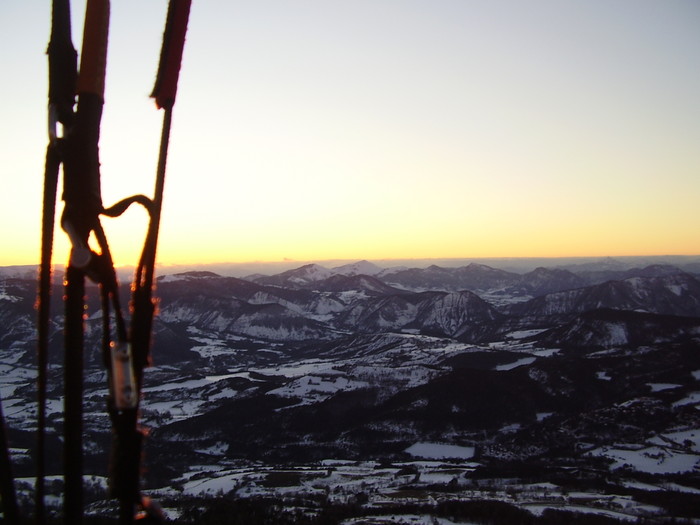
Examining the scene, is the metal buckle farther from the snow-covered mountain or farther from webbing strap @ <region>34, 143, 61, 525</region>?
the snow-covered mountain

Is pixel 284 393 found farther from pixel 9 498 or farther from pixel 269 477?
pixel 9 498

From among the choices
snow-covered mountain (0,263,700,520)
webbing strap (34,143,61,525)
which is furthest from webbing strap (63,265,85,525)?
snow-covered mountain (0,263,700,520)

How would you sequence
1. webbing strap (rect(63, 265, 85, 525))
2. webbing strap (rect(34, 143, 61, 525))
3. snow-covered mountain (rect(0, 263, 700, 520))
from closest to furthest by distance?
1. webbing strap (rect(63, 265, 85, 525))
2. webbing strap (rect(34, 143, 61, 525))
3. snow-covered mountain (rect(0, 263, 700, 520))

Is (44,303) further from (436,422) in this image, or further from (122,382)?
(436,422)

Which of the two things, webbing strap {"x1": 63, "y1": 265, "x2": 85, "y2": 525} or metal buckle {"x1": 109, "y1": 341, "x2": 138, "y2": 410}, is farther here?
webbing strap {"x1": 63, "y1": 265, "x2": 85, "y2": 525}

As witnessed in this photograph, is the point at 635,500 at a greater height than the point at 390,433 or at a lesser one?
greater

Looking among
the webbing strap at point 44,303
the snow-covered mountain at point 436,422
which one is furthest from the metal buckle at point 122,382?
the snow-covered mountain at point 436,422

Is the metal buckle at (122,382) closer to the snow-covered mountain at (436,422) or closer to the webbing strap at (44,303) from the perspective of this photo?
the webbing strap at (44,303)

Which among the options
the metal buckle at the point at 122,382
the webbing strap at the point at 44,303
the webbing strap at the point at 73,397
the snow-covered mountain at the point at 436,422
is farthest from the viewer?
the snow-covered mountain at the point at 436,422

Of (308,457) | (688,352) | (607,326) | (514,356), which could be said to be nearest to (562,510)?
(308,457)

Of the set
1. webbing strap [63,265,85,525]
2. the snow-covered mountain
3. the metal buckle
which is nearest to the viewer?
the metal buckle

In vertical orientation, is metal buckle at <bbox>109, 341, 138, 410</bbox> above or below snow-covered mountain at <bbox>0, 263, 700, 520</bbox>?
above
